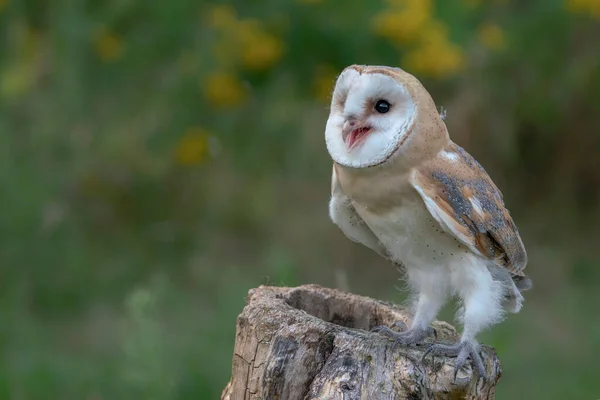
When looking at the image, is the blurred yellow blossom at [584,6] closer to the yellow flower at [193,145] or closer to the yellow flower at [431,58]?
the yellow flower at [431,58]

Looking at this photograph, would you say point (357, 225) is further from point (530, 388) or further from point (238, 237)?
point (238, 237)

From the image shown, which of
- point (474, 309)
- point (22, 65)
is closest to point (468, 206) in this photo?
point (474, 309)

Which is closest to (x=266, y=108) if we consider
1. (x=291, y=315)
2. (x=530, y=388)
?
(x=530, y=388)

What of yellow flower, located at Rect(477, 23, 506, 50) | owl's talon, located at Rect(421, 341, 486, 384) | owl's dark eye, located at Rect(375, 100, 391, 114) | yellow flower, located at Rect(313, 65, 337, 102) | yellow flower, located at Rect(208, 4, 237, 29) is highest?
yellow flower, located at Rect(208, 4, 237, 29)

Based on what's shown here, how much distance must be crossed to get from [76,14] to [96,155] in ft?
2.38

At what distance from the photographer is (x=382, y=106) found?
192 centimetres

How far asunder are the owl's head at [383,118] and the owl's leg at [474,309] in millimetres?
309

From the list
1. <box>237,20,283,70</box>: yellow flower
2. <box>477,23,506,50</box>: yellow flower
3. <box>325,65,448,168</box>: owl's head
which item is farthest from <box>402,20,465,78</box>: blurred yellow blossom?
<box>325,65,448,168</box>: owl's head

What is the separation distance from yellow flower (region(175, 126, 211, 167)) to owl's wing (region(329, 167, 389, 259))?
1964mm

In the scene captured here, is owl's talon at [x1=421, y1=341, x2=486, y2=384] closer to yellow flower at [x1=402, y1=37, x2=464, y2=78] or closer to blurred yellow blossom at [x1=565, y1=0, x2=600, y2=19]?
yellow flower at [x1=402, y1=37, x2=464, y2=78]

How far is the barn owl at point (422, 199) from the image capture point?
6.25ft

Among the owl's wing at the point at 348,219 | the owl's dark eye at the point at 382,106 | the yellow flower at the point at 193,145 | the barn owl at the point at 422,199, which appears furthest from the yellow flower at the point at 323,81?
the owl's dark eye at the point at 382,106

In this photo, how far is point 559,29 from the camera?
443 cm

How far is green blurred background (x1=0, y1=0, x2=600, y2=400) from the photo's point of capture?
379cm
